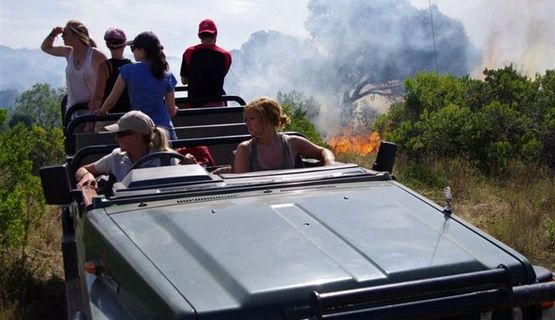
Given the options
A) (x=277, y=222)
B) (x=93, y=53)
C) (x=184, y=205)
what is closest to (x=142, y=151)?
(x=184, y=205)

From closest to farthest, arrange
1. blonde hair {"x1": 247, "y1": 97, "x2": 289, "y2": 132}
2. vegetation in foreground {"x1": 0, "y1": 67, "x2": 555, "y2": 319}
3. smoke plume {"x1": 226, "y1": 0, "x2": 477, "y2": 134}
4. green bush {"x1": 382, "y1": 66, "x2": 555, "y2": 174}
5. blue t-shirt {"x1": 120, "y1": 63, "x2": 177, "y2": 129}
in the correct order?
blonde hair {"x1": 247, "y1": 97, "x2": 289, "y2": 132}, blue t-shirt {"x1": 120, "y1": 63, "x2": 177, "y2": 129}, vegetation in foreground {"x1": 0, "y1": 67, "x2": 555, "y2": 319}, green bush {"x1": 382, "y1": 66, "x2": 555, "y2": 174}, smoke plume {"x1": 226, "y1": 0, "x2": 477, "y2": 134}

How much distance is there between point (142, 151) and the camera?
510 cm

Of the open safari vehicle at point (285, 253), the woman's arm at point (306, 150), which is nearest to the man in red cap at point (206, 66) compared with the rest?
the woman's arm at point (306, 150)

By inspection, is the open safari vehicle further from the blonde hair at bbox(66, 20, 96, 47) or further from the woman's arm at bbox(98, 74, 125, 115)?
the blonde hair at bbox(66, 20, 96, 47)

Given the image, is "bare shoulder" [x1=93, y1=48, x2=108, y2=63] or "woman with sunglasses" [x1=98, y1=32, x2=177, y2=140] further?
"bare shoulder" [x1=93, y1=48, x2=108, y2=63]

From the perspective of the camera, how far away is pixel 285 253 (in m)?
3.48

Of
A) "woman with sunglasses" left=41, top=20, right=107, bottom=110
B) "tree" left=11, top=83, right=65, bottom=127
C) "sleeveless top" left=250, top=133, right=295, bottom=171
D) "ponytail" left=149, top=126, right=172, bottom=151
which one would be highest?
"woman with sunglasses" left=41, top=20, right=107, bottom=110

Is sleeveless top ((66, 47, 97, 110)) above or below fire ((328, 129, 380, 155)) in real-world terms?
above

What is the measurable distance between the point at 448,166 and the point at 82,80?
200 inches

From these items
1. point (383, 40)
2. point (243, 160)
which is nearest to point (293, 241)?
point (243, 160)

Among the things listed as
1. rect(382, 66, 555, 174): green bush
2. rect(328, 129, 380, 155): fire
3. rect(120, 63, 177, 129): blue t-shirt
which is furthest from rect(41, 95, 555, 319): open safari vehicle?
rect(328, 129, 380, 155): fire

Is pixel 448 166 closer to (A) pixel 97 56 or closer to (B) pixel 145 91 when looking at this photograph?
(A) pixel 97 56

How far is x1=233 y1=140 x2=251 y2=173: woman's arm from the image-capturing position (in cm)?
514

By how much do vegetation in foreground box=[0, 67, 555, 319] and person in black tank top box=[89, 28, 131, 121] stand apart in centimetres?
91
